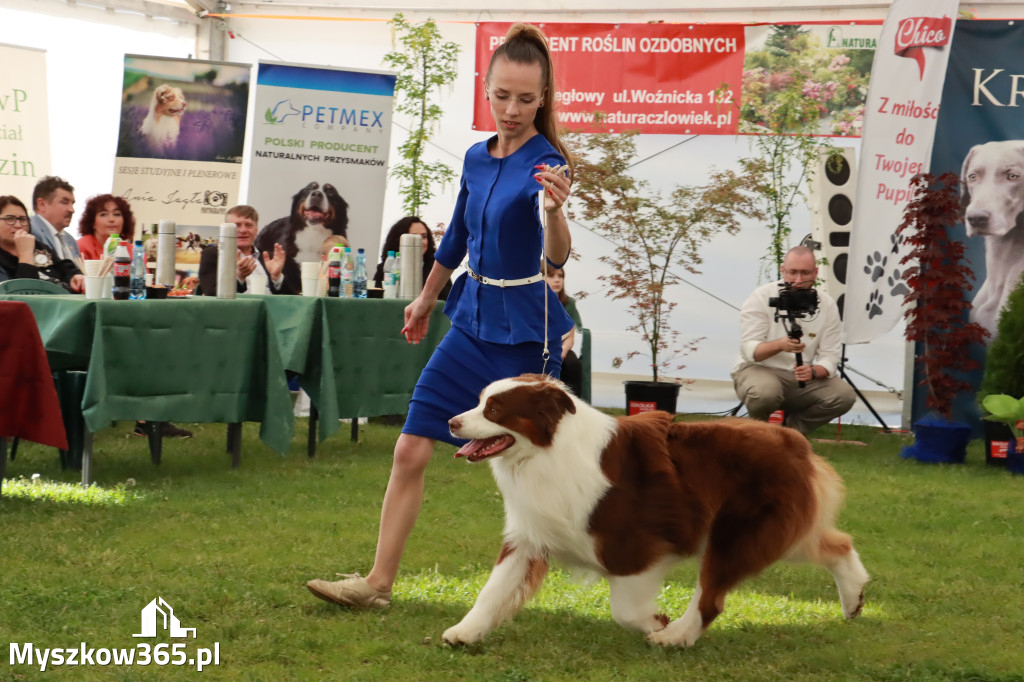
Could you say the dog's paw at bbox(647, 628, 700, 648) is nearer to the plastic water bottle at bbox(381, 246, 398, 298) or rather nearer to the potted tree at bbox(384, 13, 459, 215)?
the plastic water bottle at bbox(381, 246, 398, 298)

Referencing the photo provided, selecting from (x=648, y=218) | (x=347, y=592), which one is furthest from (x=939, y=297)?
(x=347, y=592)

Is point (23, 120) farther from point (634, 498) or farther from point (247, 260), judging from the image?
point (634, 498)

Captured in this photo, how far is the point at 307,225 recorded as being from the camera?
928cm

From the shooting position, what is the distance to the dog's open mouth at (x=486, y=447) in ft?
10.1

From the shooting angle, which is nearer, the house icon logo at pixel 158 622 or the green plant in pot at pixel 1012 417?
the house icon logo at pixel 158 622

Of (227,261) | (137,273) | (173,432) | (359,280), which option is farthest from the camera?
(173,432)

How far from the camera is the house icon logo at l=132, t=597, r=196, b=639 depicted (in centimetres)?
335

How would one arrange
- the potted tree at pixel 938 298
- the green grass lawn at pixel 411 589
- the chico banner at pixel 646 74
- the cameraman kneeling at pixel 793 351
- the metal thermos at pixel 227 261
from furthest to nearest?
the chico banner at pixel 646 74 → the potted tree at pixel 938 298 → the cameraman kneeling at pixel 793 351 → the metal thermos at pixel 227 261 → the green grass lawn at pixel 411 589

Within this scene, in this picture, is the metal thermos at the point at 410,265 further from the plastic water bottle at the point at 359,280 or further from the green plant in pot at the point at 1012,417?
the green plant in pot at the point at 1012,417

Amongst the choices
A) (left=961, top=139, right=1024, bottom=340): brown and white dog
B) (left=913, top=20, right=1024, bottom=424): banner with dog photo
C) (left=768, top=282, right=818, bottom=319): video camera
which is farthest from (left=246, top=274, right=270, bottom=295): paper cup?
(left=961, top=139, right=1024, bottom=340): brown and white dog

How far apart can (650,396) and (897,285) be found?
2222mm

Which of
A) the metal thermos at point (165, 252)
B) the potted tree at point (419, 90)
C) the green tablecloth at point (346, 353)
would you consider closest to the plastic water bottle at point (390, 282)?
the green tablecloth at point (346, 353)

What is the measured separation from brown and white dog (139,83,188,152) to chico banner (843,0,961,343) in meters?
5.57

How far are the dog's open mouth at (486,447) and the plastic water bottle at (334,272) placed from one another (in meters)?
4.22
